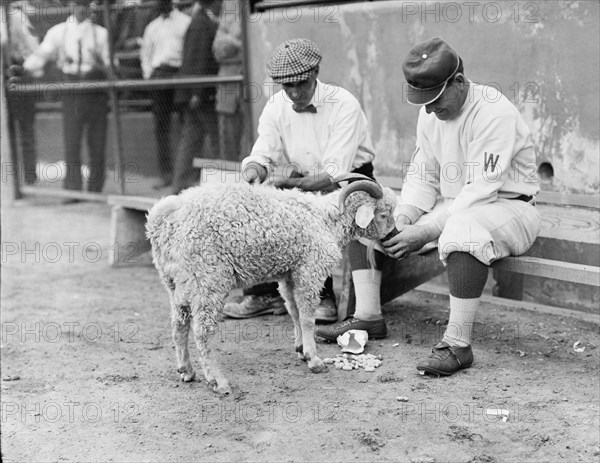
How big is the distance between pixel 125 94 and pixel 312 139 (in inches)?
161

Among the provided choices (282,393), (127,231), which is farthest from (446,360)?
(127,231)

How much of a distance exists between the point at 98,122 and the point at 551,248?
19.1 feet

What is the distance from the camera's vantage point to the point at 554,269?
457 centimetres

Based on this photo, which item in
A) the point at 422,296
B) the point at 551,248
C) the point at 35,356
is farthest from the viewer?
the point at 422,296

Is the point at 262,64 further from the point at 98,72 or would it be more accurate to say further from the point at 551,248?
the point at 551,248

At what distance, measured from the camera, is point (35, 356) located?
5.00 metres

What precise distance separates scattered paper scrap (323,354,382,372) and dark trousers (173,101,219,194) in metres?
3.78

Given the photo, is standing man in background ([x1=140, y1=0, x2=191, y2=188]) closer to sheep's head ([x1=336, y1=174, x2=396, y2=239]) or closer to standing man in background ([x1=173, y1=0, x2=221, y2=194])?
standing man in background ([x1=173, y1=0, x2=221, y2=194])

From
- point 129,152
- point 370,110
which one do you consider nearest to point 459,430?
point 370,110

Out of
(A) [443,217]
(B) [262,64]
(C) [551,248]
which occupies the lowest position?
(C) [551,248]

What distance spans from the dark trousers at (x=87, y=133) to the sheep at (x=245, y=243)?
213 inches

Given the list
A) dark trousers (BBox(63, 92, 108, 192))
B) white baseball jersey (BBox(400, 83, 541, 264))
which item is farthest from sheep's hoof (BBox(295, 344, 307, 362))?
dark trousers (BBox(63, 92, 108, 192))

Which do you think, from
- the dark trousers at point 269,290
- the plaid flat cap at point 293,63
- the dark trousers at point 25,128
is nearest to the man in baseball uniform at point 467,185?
the plaid flat cap at point 293,63

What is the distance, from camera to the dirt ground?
12.1 ft
